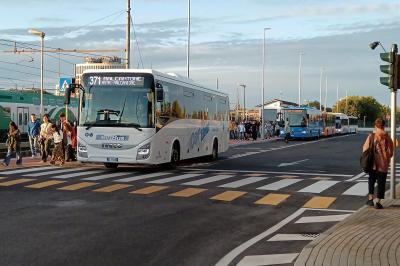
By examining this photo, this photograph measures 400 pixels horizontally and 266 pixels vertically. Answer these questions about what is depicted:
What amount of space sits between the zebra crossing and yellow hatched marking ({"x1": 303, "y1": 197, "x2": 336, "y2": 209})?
0.10 metres

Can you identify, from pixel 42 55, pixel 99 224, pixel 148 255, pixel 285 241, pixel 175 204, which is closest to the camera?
pixel 148 255

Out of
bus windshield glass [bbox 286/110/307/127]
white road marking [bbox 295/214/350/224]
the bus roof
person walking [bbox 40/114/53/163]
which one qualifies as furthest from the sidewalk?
bus windshield glass [bbox 286/110/307/127]

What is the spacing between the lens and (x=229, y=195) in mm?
13695

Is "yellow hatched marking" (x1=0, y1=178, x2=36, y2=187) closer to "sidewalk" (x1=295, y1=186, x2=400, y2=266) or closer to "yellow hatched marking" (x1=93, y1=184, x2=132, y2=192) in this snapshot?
"yellow hatched marking" (x1=93, y1=184, x2=132, y2=192)

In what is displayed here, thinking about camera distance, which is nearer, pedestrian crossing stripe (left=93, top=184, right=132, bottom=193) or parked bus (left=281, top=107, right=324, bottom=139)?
pedestrian crossing stripe (left=93, top=184, right=132, bottom=193)

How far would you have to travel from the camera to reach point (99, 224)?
31.2ft

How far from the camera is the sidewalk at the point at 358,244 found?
22.6 feet

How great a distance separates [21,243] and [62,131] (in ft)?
49.6

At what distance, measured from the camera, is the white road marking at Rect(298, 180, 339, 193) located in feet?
49.4

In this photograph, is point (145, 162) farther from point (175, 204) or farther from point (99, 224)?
point (99, 224)

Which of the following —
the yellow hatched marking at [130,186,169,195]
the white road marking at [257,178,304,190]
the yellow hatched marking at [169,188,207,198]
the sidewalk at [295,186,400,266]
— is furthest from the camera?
the white road marking at [257,178,304,190]

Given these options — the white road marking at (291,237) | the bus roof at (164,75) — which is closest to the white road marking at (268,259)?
the white road marking at (291,237)

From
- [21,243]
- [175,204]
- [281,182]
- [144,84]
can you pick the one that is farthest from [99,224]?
[144,84]

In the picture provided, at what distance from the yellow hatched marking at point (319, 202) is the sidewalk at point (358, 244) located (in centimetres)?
197
